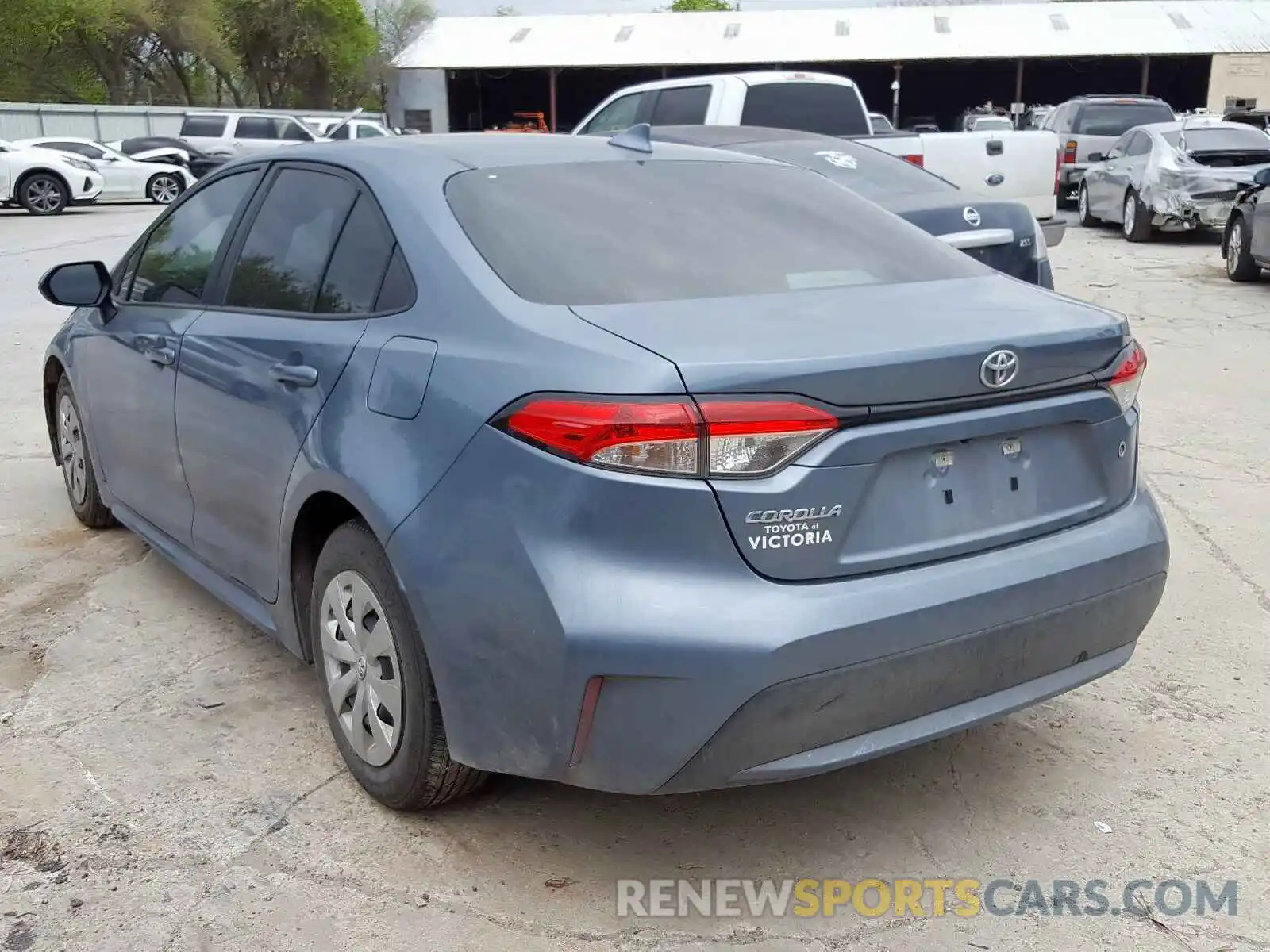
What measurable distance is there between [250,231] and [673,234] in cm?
144

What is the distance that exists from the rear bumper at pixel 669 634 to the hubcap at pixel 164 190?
26159mm

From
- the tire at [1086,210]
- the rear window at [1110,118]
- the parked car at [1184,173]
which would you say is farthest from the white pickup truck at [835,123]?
the rear window at [1110,118]

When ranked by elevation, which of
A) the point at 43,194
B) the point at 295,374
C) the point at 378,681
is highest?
the point at 295,374

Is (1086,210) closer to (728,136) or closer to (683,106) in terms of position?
(683,106)

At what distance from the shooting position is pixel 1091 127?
68.6 ft

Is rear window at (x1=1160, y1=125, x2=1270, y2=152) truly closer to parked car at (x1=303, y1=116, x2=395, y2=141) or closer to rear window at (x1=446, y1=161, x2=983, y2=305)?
rear window at (x1=446, y1=161, x2=983, y2=305)

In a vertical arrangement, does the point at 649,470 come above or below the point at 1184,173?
above

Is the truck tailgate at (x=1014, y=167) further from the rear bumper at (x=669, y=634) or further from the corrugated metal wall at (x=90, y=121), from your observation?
the corrugated metal wall at (x=90, y=121)

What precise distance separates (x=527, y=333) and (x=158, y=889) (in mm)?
1525

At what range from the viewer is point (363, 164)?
3.49 metres

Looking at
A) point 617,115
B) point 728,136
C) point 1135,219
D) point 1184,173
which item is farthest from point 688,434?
point 1135,219

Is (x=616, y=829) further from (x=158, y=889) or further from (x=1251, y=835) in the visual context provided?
(x=1251, y=835)

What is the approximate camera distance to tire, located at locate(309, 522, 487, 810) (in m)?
2.95

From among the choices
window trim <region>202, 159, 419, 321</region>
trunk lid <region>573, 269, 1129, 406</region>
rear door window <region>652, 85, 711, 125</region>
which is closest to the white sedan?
rear door window <region>652, 85, 711, 125</region>
